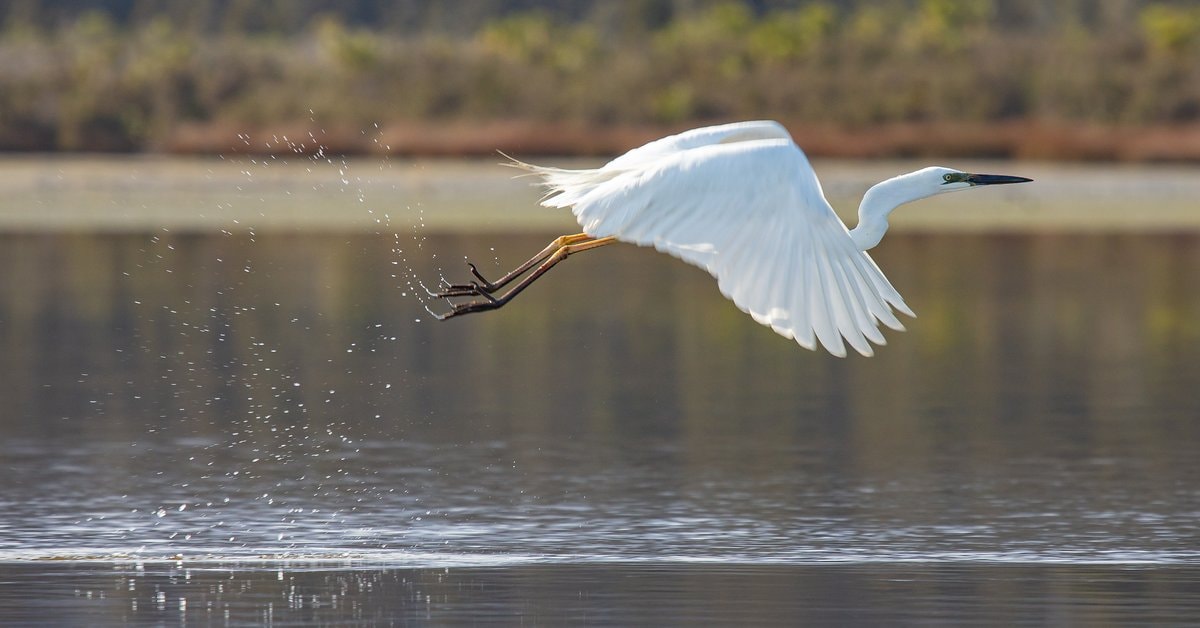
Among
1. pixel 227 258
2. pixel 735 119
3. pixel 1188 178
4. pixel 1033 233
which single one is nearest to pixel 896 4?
pixel 735 119

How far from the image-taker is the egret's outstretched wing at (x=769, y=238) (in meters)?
8.43

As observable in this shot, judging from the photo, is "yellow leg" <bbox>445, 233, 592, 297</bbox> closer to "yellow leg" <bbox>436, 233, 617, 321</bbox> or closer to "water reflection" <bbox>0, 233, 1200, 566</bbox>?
"yellow leg" <bbox>436, 233, 617, 321</bbox>

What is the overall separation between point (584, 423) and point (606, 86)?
1222 inches

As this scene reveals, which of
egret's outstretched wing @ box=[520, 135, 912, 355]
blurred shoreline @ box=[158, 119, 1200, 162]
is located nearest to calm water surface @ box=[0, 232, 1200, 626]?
egret's outstretched wing @ box=[520, 135, 912, 355]

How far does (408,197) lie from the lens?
106ft

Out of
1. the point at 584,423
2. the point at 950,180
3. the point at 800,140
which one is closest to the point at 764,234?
the point at 950,180

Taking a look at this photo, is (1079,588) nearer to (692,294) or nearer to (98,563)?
(98,563)

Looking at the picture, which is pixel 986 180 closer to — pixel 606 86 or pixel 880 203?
pixel 880 203

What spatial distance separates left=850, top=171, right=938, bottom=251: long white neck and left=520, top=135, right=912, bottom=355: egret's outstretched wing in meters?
0.29

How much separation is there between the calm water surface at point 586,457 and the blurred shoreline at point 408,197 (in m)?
7.41

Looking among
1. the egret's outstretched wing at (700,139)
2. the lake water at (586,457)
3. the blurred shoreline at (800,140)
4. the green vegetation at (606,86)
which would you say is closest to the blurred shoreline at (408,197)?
the blurred shoreline at (800,140)

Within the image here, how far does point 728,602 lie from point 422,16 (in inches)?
2970

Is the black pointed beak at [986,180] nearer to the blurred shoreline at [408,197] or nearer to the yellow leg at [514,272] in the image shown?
the yellow leg at [514,272]

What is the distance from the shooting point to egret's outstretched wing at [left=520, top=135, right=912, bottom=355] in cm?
843
